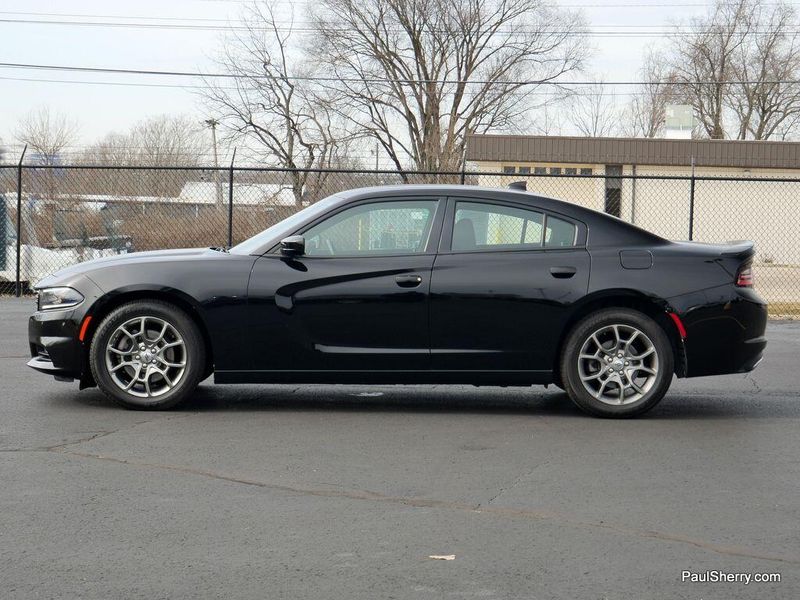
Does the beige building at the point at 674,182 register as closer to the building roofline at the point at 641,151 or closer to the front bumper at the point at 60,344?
the building roofline at the point at 641,151

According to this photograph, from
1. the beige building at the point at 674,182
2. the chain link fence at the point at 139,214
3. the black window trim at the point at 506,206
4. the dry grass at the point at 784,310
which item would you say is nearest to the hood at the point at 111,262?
the black window trim at the point at 506,206

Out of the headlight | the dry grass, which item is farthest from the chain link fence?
the headlight

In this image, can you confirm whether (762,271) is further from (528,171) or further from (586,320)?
(586,320)

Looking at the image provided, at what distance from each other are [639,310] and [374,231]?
186cm

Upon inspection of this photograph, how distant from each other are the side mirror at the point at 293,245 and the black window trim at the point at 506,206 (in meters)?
0.92

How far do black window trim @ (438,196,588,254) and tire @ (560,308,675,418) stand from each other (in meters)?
0.52

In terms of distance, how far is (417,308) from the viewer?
711 cm

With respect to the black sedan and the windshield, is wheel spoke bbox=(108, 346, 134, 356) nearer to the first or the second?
the black sedan

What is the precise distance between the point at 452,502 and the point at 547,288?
251cm

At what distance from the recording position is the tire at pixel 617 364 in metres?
7.11

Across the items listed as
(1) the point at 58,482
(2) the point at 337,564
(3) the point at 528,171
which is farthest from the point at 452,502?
(3) the point at 528,171

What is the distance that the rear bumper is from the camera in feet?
23.5

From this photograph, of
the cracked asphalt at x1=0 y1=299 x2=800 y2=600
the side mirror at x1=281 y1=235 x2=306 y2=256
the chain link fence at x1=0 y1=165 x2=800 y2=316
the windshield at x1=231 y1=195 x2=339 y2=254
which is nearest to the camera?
the cracked asphalt at x1=0 y1=299 x2=800 y2=600

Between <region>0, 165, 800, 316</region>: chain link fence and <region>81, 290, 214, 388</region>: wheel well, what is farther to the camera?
<region>0, 165, 800, 316</region>: chain link fence
